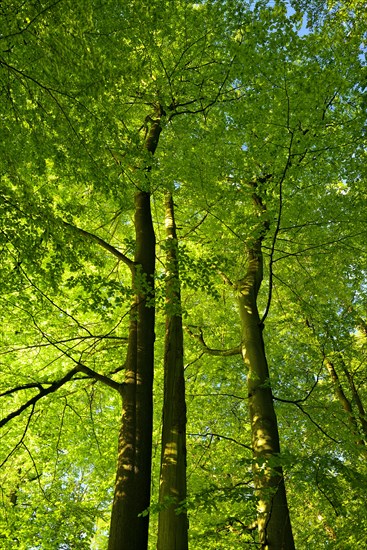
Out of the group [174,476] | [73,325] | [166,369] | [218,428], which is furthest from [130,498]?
[218,428]

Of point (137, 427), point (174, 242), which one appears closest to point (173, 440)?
point (137, 427)

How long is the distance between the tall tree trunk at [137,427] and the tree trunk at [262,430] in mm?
1227

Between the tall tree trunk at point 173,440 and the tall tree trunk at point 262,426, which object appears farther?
the tall tree trunk at point 173,440

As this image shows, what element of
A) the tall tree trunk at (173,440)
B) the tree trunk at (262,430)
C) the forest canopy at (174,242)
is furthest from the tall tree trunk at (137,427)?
the tree trunk at (262,430)

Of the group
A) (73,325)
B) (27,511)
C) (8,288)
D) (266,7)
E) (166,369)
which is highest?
(266,7)

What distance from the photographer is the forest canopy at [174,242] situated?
4348 millimetres

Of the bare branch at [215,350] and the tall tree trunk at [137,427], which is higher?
the bare branch at [215,350]

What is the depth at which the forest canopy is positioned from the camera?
171 inches

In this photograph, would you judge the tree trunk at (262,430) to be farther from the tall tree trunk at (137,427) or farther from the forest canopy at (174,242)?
the tall tree trunk at (137,427)

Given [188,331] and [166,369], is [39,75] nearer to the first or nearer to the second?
[166,369]

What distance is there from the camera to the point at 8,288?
5066mm

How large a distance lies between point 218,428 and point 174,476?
5228mm

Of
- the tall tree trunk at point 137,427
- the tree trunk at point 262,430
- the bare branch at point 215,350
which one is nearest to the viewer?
the tree trunk at point 262,430

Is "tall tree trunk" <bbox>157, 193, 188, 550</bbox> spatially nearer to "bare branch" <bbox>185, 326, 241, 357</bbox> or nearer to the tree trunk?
the tree trunk
